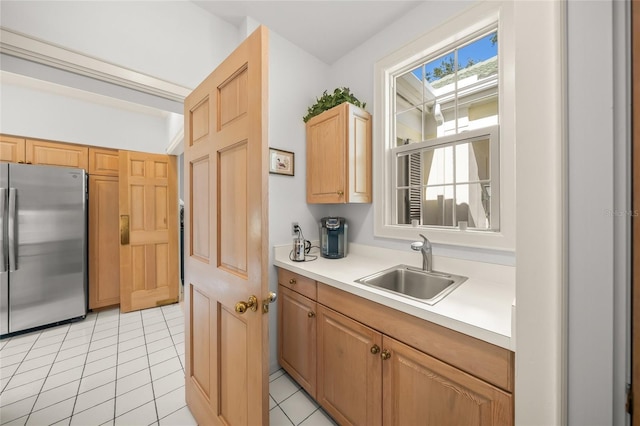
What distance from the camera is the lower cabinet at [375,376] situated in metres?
0.89

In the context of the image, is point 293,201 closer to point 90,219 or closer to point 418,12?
point 418,12

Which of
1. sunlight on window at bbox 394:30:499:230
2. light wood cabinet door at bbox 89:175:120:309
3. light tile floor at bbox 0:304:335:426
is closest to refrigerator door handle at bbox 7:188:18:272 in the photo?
light wood cabinet door at bbox 89:175:120:309

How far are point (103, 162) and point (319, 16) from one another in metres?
3.16

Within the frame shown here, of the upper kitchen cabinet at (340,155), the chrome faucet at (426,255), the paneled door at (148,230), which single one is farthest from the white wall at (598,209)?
the paneled door at (148,230)

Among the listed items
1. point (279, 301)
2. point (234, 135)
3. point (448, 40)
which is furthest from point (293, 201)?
point (448, 40)

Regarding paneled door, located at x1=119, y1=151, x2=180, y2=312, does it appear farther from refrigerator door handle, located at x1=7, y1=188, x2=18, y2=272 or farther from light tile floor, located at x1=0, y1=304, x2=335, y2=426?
refrigerator door handle, located at x1=7, y1=188, x2=18, y2=272

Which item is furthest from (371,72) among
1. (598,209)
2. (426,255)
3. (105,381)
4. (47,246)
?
(47,246)

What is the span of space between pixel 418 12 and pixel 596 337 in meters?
2.02

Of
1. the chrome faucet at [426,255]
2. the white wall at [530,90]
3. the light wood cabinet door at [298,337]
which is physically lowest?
the light wood cabinet door at [298,337]

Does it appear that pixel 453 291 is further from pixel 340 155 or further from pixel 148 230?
pixel 148 230

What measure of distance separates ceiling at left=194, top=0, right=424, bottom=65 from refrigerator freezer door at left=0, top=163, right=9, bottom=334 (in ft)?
8.37

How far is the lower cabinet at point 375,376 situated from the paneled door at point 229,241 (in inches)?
19.7

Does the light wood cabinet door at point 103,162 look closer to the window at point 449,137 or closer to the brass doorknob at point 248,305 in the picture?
the brass doorknob at point 248,305

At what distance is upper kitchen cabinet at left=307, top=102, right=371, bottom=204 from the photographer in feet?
5.90
